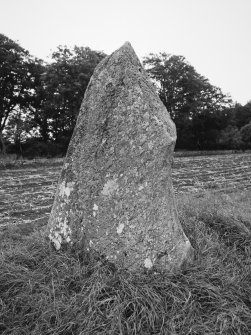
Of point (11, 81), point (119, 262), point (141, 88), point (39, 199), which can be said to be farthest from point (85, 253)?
point (11, 81)

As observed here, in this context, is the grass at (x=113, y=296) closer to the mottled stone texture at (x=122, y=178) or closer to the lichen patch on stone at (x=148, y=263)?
the lichen patch on stone at (x=148, y=263)

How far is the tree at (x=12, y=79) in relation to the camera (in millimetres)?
26234

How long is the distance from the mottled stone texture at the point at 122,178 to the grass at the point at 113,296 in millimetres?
218

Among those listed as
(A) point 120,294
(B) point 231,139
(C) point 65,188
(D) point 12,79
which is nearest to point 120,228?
(A) point 120,294

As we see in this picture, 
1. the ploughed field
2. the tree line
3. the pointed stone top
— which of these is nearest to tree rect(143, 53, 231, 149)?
the tree line

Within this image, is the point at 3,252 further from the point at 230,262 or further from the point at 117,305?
the point at 230,262

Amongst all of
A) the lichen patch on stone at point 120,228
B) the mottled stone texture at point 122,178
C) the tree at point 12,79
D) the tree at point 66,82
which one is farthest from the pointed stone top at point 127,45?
the tree at point 12,79

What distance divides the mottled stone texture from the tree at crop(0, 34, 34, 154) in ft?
80.4

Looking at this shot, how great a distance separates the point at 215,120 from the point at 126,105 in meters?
Result: 36.6

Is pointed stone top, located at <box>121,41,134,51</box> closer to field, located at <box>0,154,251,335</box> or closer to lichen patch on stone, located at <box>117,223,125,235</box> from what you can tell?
lichen patch on stone, located at <box>117,223,125,235</box>

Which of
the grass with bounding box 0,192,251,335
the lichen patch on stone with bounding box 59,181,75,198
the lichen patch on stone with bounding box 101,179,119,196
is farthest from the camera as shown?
the lichen patch on stone with bounding box 59,181,75,198

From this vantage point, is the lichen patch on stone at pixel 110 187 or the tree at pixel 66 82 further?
the tree at pixel 66 82

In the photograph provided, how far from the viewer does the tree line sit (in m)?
25.6

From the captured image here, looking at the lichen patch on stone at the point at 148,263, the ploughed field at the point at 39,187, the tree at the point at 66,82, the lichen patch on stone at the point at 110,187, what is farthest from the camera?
the tree at the point at 66,82
